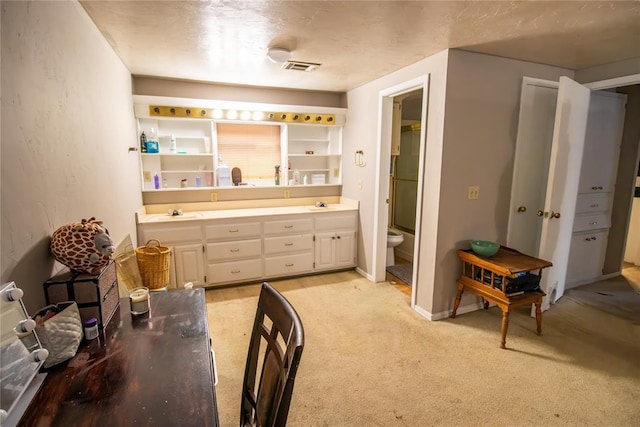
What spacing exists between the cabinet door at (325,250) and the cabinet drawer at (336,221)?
0.28 ft

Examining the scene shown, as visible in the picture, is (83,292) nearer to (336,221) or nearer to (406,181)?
(336,221)

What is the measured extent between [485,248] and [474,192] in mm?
491

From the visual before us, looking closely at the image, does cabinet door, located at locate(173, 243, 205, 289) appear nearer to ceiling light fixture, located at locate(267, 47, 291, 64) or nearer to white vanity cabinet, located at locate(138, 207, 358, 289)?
white vanity cabinet, located at locate(138, 207, 358, 289)

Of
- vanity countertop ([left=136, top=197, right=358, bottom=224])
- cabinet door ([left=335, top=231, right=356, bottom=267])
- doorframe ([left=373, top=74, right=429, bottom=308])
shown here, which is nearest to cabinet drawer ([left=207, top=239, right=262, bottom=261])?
vanity countertop ([left=136, top=197, right=358, bottom=224])

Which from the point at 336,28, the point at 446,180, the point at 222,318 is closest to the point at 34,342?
the point at 222,318

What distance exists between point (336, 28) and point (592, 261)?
147 inches

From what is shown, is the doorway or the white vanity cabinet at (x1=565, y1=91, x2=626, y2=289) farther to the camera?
the doorway

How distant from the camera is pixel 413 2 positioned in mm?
1747

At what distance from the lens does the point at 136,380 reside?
0.99 metres

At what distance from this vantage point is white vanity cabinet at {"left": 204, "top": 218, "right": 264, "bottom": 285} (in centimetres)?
337

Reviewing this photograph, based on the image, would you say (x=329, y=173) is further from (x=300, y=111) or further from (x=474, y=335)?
(x=474, y=335)

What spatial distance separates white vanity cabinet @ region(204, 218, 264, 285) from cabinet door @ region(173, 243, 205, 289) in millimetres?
79

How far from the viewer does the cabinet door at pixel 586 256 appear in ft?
11.4

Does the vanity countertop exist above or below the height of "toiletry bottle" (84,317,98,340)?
above
